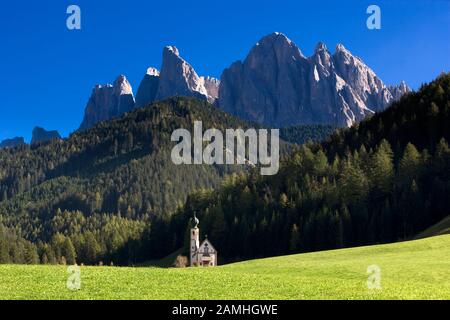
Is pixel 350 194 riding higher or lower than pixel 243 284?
higher

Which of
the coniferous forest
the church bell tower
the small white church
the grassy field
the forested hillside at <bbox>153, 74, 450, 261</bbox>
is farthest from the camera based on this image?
the church bell tower

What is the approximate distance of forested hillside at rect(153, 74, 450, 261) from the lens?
114m

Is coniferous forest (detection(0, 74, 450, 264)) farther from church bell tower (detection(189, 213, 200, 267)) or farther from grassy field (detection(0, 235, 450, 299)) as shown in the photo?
grassy field (detection(0, 235, 450, 299))

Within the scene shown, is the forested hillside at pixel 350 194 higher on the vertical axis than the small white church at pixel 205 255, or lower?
higher

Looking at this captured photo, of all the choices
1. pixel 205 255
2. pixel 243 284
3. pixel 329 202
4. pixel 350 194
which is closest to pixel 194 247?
pixel 205 255

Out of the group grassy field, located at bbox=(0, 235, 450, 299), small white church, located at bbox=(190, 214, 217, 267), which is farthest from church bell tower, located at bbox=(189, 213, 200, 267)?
grassy field, located at bbox=(0, 235, 450, 299)

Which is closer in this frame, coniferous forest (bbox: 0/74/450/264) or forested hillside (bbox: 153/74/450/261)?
forested hillside (bbox: 153/74/450/261)

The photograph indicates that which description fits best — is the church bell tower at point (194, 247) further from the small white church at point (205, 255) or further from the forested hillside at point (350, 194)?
the forested hillside at point (350, 194)

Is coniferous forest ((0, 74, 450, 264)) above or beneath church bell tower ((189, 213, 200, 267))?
above

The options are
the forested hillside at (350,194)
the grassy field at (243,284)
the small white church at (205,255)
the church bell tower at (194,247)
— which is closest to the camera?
the grassy field at (243,284)

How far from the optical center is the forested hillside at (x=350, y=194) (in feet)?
374

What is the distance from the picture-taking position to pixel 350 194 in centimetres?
12531

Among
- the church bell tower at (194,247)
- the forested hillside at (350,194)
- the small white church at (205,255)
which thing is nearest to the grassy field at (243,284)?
the forested hillside at (350,194)

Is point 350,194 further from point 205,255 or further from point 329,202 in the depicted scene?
point 205,255
